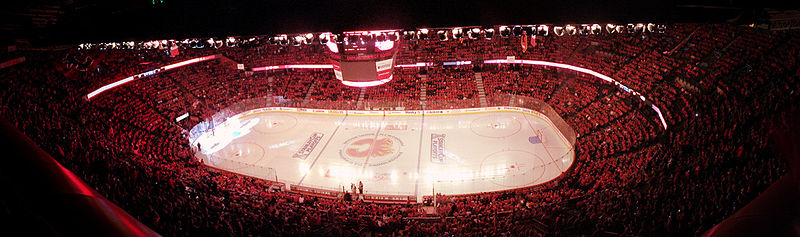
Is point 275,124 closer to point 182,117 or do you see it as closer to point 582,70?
point 182,117

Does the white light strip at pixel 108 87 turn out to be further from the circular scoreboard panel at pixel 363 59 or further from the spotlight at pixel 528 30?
the spotlight at pixel 528 30

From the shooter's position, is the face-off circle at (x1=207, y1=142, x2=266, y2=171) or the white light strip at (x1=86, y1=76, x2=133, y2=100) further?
the white light strip at (x1=86, y1=76, x2=133, y2=100)

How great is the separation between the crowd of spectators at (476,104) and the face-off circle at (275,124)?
9.49 feet

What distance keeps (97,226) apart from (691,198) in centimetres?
1179

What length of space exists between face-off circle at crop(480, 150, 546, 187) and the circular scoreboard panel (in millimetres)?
7248

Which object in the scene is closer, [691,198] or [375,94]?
[691,198]

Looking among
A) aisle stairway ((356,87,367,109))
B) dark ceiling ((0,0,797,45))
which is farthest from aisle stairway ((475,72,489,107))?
dark ceiling ((0,0,797,45))

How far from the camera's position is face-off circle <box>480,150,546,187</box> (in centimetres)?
1981

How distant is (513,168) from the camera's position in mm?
21047

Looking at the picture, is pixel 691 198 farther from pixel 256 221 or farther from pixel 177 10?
pixel 177 10

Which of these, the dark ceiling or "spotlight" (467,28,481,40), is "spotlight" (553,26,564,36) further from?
the dark ceiling

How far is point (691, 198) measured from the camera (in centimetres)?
1007

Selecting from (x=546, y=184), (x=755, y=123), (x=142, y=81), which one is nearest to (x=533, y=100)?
(x=546, y=184)

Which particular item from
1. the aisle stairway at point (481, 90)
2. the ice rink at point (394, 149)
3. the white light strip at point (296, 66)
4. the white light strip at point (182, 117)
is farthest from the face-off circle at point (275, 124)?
the aisle stairway at point (481, 90)
